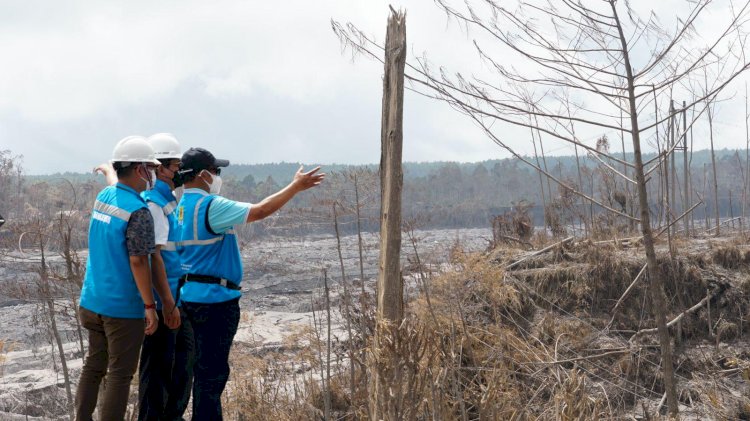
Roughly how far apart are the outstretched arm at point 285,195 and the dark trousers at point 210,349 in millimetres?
543

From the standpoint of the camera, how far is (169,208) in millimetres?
4457

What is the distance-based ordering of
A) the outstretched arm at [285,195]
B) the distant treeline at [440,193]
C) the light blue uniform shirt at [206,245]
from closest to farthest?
the outstretched arm at [285,195] < the light blue uniform shirt at [206,245] < the distant treeline at [440,193]

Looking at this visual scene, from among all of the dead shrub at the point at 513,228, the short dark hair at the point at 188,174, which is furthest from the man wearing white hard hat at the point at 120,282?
the dead shrub at the point at 513,228

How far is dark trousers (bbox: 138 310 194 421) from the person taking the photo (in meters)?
4.34

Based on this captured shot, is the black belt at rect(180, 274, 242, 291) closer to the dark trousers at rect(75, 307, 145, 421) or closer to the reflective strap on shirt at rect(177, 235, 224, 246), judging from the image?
the reflective strap on shirt at rect(177, 235, 224, 246)

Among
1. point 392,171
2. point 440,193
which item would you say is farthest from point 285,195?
point 440,193

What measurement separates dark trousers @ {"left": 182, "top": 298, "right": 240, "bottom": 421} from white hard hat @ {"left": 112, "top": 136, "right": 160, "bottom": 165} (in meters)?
0.81

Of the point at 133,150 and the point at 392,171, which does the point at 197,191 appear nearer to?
the point at 133,150

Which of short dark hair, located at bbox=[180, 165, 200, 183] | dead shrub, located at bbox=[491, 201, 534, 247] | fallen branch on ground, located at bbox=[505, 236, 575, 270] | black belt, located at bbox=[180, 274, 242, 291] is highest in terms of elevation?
short dark hair, located at bbox=[180, 165, 200, 183]

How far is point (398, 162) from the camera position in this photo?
4605 mm

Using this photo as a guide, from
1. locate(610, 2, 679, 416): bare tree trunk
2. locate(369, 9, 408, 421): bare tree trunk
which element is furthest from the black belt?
locate(610, 2, 679, 416): bare tree trunk

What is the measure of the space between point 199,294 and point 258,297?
23.6 m

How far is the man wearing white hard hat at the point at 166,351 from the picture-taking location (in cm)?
432

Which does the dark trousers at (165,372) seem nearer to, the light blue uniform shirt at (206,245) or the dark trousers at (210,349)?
the dark trousers at (210,349)
